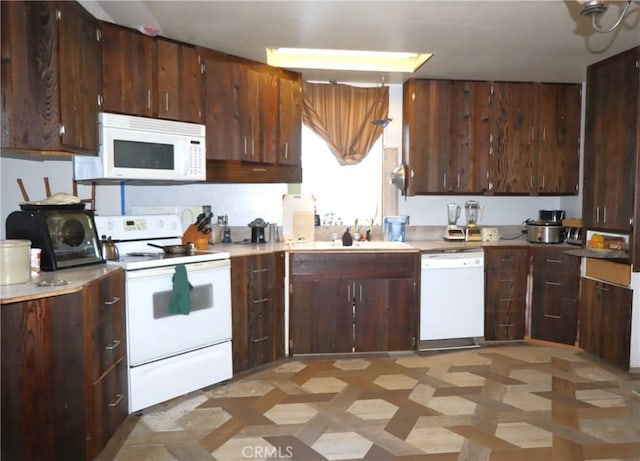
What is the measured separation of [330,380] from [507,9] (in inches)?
104

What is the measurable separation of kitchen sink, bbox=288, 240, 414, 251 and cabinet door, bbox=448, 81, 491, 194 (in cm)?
85

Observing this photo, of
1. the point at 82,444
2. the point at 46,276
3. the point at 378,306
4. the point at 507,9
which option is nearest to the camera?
the point at 82,444

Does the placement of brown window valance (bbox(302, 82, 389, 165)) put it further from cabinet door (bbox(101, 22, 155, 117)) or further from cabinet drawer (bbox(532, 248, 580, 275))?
cabinet drawer (bbox(532, 248, 580, 275))

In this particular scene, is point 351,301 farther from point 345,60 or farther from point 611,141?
point 611,141

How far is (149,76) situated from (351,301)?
2.21 metres

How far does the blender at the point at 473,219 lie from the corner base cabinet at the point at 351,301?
0.85m

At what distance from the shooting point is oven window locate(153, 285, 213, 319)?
8.91 ft

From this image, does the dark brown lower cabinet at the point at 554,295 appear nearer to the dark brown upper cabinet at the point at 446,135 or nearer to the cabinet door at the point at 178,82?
the dark brown upper cabinet at the point at 446,135

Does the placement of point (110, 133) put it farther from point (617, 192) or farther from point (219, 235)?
point (617, 192)

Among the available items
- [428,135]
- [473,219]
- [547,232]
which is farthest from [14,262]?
[547,232]

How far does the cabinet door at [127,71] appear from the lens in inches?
108

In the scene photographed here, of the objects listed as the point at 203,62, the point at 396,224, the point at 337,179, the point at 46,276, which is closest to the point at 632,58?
the point at 396,224

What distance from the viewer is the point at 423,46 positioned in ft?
10.7

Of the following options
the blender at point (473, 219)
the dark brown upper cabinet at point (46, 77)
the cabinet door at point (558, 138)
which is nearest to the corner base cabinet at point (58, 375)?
the dark brown upper cabinet at point (46, 77)
